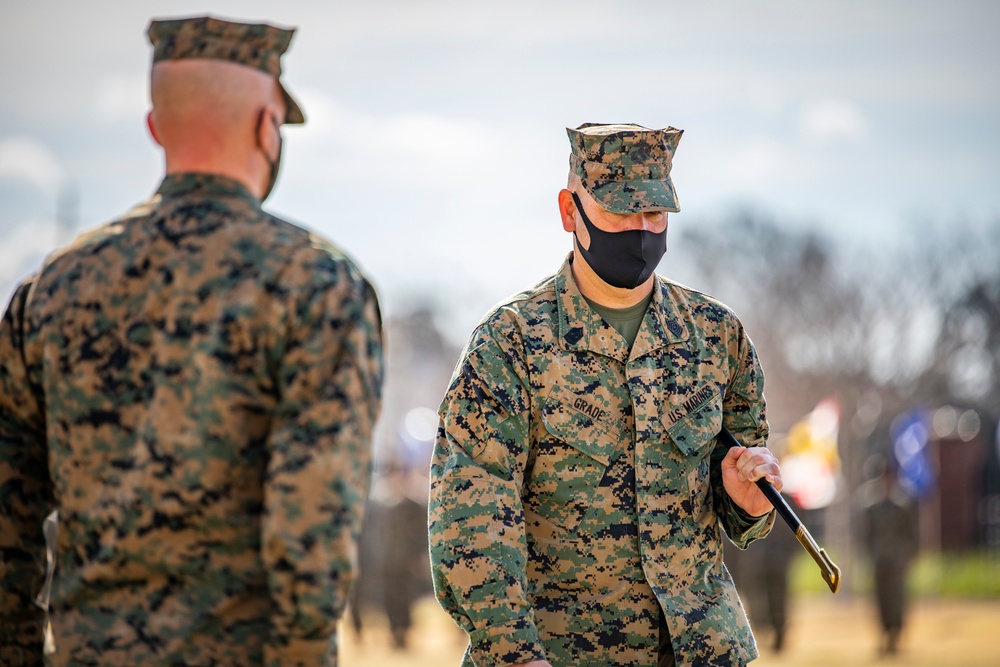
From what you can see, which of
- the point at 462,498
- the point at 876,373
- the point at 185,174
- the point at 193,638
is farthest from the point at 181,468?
the point at 876,373

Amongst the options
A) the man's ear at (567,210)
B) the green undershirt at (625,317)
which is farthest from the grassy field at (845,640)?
the man's ear at (567,210)

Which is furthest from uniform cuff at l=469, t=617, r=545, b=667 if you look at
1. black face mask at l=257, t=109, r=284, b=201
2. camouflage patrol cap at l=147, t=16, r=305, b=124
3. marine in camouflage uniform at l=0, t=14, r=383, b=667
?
camouflage patrol cap at l=147, t=16, r=305, b=124

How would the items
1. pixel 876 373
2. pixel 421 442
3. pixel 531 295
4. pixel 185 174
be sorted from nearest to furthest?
pixel 185 174 → pixel 531 295 → pixel 421 442 → pixel 876 373

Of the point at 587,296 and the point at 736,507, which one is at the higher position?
the point at 587,296

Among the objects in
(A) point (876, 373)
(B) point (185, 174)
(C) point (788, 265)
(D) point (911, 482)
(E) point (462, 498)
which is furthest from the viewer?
(C) point (788, 265)

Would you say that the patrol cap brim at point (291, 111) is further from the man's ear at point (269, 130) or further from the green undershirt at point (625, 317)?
the green undershirt at point (625, 317)

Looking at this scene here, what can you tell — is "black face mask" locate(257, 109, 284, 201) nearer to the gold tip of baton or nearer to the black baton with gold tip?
the black baton with gold tip

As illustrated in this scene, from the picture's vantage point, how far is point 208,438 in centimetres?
356

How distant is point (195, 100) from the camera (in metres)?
3.74

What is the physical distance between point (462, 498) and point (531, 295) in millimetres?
896

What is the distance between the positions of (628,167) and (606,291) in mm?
461

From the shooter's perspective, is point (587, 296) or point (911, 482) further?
point (911, 482)

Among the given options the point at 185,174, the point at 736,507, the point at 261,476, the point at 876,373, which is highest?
the point at 185,174

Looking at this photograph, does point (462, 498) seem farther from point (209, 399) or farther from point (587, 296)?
point (209, 399)
